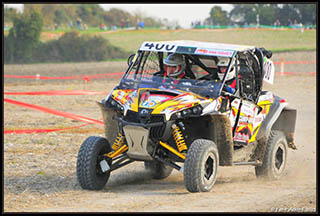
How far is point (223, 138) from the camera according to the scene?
873 cm

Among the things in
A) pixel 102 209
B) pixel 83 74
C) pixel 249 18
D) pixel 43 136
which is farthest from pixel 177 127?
pixel 249 18

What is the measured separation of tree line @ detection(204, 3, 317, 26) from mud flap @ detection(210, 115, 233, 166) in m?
28.1

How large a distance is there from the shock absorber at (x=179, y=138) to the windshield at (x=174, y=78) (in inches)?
27.7

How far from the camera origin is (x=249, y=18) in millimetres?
46281

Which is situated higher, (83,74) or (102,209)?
(102,209)

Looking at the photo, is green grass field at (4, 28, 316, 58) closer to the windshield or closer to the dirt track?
the dirt track

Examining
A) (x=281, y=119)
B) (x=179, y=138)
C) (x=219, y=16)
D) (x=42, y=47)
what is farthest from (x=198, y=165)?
(x=219, y=16)

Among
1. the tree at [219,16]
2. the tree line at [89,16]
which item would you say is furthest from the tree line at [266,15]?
the tree line at [89,16]

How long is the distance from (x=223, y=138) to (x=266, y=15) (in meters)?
36.7

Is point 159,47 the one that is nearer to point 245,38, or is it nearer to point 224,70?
point 224,70

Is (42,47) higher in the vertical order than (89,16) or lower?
lower

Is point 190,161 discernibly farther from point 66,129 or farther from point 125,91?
point 66,129

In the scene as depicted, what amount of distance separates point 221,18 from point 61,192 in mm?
43185

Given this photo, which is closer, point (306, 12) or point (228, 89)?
point (228, 89)
